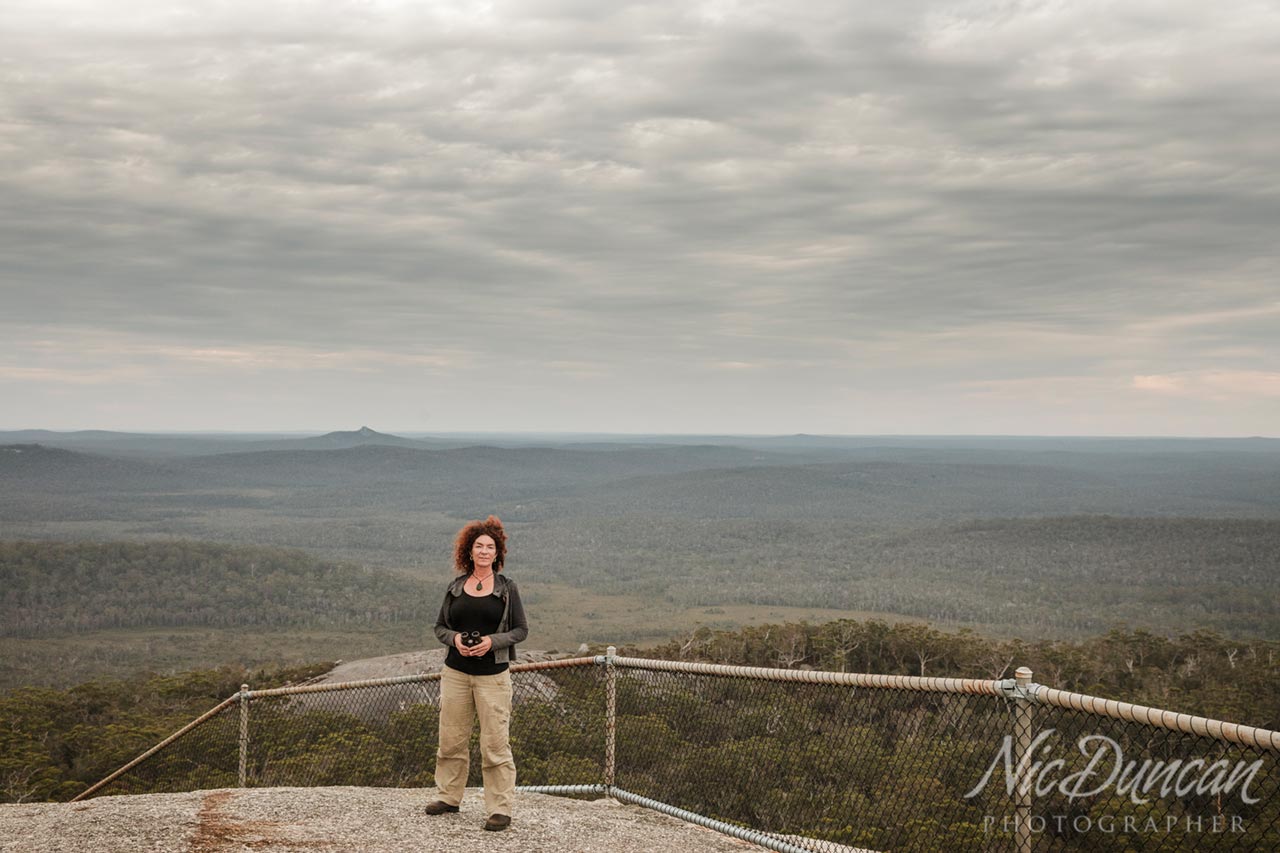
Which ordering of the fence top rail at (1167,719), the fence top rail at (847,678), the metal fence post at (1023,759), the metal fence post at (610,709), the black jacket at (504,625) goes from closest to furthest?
the fence top rail at (1167,719), the metal fence post at (1023,759), the fence top rail at (847,678), the black jacket at (504,625), the metal fence post at (610,709)

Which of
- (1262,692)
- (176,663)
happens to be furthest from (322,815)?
(176,663)

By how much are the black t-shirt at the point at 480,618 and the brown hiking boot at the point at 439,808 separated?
1024 mm

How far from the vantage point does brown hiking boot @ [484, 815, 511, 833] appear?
6.60 meters

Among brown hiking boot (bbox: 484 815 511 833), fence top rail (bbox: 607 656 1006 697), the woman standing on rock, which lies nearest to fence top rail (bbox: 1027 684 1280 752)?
fence top rail (bbox: 607 656 1006 697)

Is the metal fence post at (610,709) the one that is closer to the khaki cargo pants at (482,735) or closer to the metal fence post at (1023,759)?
the khaki cargo pants at (482,735)

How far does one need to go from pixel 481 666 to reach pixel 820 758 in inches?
406

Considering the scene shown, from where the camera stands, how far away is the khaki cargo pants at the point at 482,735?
668 cm

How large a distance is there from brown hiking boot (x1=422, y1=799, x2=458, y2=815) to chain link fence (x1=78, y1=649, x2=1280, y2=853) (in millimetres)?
1178

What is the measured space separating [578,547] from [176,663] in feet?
352

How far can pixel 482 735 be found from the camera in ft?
21.9

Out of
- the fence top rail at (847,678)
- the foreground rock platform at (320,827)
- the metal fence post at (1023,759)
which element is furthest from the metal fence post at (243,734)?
the metal fence post at (1023,759)

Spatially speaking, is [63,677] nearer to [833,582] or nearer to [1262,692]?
[1262,692]

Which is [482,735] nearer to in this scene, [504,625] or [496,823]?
[496,823]

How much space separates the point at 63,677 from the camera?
232ft
